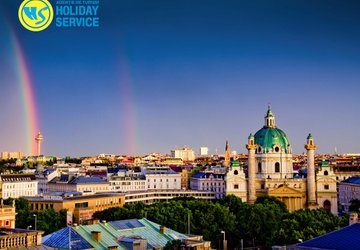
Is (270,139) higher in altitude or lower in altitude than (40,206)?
higher

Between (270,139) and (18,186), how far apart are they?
4718 cm

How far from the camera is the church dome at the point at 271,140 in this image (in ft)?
381

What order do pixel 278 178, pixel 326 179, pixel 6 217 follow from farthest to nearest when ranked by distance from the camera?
pixel 278 178, pixel 326 179, pixel 6 217

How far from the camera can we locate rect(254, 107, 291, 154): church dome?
116m

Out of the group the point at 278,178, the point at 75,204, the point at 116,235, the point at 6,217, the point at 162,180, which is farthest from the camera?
the point at 162,180

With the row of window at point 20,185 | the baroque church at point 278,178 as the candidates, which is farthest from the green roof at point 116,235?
the row of window at point 20,185

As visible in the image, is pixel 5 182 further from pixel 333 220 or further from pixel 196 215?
pixel 333 220

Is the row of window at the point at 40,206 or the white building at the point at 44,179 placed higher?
the white building at the point at 44,179

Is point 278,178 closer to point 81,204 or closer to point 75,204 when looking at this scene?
point 81,204

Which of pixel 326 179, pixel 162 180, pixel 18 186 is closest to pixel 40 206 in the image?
pixel 18 186

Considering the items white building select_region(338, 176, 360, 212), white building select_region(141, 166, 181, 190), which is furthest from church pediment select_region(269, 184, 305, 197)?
white building select_region(141, 166, 181, 190)

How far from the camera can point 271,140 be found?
116500 mm

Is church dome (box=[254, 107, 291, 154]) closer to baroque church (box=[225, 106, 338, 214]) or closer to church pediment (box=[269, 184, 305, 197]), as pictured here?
baroque church (box=[225, 106, 338, 214])

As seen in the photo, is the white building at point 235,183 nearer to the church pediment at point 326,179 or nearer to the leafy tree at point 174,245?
the church pediment at point 326,179
